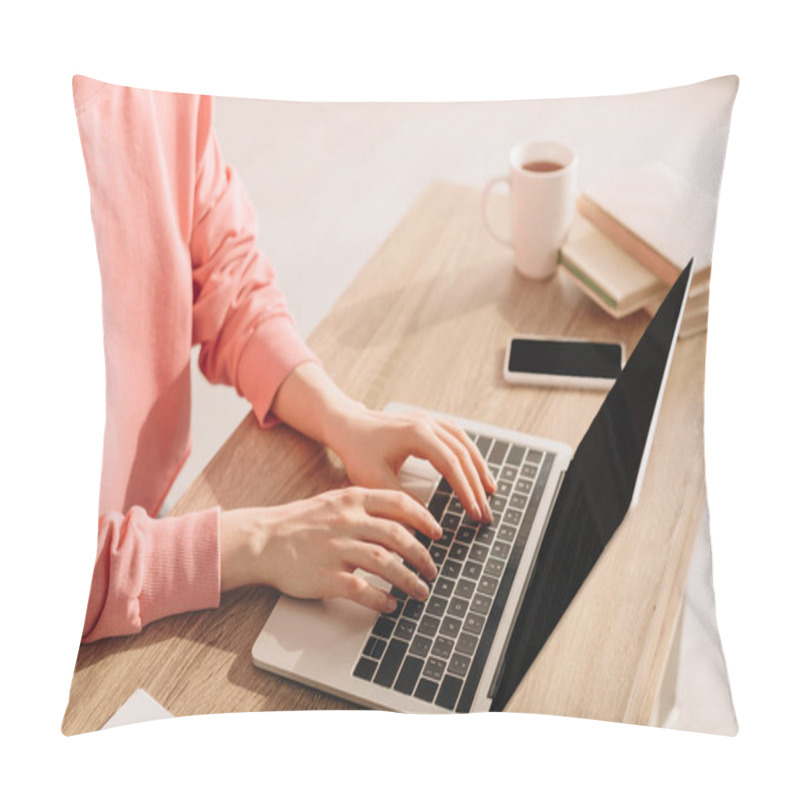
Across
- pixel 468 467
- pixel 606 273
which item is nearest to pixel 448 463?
pixel 468 467

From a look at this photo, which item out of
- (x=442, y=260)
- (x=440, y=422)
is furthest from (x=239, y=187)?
(x=440, y=422)

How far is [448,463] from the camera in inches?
37.8

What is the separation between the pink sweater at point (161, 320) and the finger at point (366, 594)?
12 centimetres

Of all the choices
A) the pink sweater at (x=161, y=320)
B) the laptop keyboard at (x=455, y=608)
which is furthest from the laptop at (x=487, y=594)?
the pink sweater at (x=161, y=320)

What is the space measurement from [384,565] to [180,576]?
186mm

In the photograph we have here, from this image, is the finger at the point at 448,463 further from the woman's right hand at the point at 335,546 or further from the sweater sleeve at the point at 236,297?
the sweater sleeve at the point at 236,297

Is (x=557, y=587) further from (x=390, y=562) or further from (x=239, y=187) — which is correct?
(x=239, y=187)

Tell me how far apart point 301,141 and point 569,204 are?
28 centimetres

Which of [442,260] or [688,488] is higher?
[442,260]

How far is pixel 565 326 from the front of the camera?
1.02 m

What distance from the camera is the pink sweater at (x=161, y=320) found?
94 centimetres

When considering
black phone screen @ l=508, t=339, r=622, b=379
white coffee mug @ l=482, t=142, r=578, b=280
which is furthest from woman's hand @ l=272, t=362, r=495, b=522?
white coffee mug @ l=482, t=142, r=578, b=280

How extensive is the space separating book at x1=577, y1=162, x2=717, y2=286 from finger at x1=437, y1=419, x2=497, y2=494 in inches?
9.6

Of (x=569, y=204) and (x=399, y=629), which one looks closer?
(x=399, y=629)
